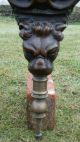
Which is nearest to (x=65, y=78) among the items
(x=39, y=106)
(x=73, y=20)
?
(x=39, y=106)

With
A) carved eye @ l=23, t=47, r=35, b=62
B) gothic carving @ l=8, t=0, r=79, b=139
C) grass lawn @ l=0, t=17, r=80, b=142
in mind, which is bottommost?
grass lawn @ l=0, t=17, r=80, b=142

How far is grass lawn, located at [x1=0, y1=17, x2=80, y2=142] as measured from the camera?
233cm

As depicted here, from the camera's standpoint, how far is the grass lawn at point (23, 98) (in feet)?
7.64

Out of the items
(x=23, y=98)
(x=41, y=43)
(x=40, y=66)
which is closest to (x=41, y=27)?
(x=41, y=43)

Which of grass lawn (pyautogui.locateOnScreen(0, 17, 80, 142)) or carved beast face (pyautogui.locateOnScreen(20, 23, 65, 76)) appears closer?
carved beast face (pyautogui.locateOnScreen(20, 23, 65, 76))

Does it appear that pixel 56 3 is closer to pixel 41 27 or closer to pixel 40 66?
pixel 41 27

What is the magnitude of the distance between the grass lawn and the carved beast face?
1.73 feet

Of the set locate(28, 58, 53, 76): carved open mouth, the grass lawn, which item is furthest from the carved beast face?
the grass lawn

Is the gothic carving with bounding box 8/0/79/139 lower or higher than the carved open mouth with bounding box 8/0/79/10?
lower

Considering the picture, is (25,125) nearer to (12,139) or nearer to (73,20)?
(12,139)

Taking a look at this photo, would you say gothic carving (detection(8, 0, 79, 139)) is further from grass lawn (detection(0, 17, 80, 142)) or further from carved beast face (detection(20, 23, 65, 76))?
grass lawn (detection(0, 17, 80, 142))

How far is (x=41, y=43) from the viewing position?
1.89 m


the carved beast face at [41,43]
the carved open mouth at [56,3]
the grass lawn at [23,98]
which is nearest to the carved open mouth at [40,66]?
the carved beast face at [41,43]

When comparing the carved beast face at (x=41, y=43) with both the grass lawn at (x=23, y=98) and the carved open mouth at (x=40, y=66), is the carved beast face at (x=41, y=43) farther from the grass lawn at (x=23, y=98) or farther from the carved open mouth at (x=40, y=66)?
the grass lawn at (x=23, y=98)
